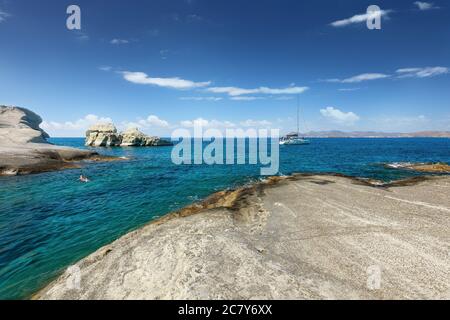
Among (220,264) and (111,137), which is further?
(111,137)

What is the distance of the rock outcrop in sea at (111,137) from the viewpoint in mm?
132750

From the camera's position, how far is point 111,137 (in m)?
133

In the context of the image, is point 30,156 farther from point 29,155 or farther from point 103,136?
point 103,136

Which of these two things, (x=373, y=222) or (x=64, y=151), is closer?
(x=373, y=222)

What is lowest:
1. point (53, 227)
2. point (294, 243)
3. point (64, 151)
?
point (53, 227)

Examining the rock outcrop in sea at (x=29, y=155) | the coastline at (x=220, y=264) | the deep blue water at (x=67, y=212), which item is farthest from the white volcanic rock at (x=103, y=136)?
the coastline at (x=220, y=264)

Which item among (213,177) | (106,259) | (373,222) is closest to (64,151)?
(213,177)

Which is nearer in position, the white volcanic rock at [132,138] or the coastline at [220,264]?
the coastline at [220,264]

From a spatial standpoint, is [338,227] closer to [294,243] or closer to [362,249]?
[362,249]

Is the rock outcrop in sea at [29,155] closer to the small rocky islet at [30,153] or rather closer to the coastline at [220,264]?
the small rocky islet at [30,153]

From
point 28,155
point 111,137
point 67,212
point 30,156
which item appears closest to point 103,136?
point 111,137

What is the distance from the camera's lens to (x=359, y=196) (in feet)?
67.0

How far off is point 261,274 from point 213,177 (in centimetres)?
2927
